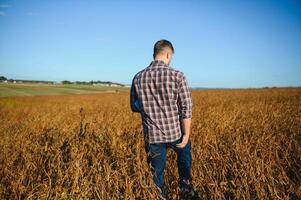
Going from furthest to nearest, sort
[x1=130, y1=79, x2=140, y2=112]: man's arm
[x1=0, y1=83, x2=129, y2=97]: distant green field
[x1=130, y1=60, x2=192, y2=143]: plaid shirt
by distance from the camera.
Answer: [x1=0, y1=83, x2=129, y2=97]: distant green field, [x1=130, y1=79, x2=140, y2=112]: man's arm, [x1=130, y1=60, x2=192, y2=143]: plaid shirt

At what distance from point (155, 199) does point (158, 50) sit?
1459mm

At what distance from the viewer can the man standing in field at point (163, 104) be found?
8.24 ft

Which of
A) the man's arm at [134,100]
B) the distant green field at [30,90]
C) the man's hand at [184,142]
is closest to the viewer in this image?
the man's hand at [184,142]

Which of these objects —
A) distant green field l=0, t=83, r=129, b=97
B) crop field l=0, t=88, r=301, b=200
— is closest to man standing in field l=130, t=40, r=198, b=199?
crop field l=0, t=88, r=301, b=200

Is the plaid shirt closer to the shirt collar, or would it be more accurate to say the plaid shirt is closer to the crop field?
the shirt collar

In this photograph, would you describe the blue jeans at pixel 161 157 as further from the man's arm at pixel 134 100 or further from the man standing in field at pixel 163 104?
the man's arm at pixel 134 100

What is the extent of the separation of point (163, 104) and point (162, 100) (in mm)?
42

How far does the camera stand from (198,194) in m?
2.87

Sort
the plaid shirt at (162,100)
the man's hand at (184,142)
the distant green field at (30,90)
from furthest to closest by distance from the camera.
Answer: the distant green field at (30,90), the man's hand at (184,142), the plaid shirt at (162,100)

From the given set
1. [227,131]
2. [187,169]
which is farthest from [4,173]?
[227,131]

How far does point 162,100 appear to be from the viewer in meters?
2.55

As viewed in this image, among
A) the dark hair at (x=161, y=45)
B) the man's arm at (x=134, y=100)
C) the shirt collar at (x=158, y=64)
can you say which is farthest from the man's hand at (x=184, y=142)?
the dark hair at (x=161, y=45)

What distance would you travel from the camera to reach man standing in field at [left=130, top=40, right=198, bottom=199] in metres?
2.51

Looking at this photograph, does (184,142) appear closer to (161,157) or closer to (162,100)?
(161,157)
